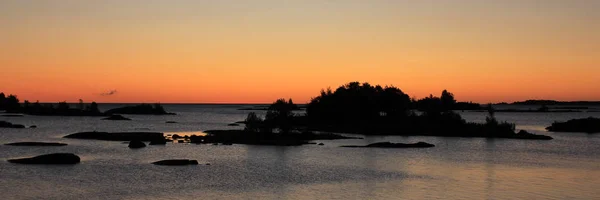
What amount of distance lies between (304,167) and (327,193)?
20.6 metres

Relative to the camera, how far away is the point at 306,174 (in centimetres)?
6569

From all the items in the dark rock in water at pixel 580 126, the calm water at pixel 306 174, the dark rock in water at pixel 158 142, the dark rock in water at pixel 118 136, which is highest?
the dark rock in water at pixel 580 126

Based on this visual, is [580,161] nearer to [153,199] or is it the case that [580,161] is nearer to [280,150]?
[280,150]

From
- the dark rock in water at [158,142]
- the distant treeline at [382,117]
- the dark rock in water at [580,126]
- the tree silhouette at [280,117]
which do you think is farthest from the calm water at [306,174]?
the dark rock in water at [580,126]

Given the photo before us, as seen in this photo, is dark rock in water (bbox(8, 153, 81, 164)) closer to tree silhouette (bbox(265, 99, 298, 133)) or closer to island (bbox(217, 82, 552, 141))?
island (bbox(217, 82, 552, 141))

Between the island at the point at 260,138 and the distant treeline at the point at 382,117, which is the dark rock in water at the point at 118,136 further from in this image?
the distant treeline at the point at 382,117

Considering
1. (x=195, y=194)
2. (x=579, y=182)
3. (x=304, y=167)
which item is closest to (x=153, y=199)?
(x=195, y=194)

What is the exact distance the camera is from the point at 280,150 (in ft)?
319

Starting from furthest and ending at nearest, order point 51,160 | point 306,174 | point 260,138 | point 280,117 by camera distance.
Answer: point 280,117
point 260,138
point 51,160
point 306,174

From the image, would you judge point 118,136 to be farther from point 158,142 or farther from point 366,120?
point 366,120

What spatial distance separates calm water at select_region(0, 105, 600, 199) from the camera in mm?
51781

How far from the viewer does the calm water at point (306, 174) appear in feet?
170

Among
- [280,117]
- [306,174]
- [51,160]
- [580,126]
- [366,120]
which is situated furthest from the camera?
[366,120]

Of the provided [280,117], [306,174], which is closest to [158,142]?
[280,117]
